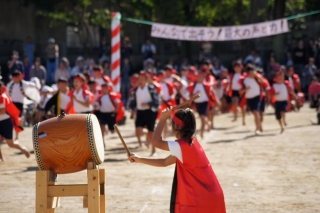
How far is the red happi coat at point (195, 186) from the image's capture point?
6.30 m

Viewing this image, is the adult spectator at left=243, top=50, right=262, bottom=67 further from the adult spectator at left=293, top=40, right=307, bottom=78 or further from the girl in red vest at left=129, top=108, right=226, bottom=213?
the girl in red vest at left=129, top=108, right=226, bottom=213

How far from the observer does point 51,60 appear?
993 inches

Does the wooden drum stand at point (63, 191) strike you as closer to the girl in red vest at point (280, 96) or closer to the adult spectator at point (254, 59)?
the girl in red vest at point (280, 96)

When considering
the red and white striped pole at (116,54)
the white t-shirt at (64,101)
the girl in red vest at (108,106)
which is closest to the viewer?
the white t-shirt at (64,101)

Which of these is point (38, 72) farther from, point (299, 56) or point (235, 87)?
point (299, 56)

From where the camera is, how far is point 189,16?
2961 centimetres

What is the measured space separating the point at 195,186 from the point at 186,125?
1.70ft

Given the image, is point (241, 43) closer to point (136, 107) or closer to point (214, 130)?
point (214, 130)

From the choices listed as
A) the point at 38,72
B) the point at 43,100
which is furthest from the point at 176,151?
the point at 38,72

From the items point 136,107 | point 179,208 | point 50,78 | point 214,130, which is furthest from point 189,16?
point 179,208

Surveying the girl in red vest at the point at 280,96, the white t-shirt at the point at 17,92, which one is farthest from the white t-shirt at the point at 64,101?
the girl in red vest at the point at 280,96

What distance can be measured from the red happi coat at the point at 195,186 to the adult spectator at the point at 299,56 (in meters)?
21.4

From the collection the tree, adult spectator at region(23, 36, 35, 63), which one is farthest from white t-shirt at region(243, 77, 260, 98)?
the tree

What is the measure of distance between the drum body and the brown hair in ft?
3.69
